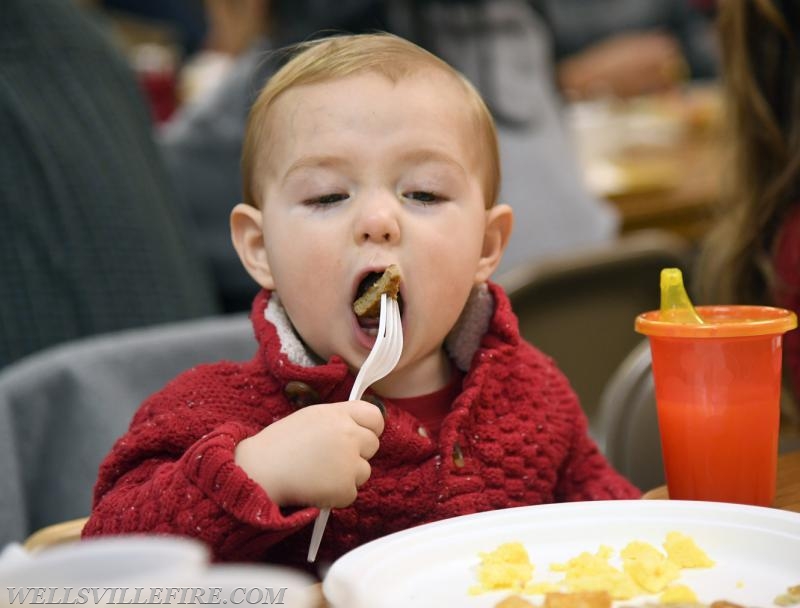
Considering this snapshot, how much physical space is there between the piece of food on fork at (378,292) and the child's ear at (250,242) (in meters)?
0.13

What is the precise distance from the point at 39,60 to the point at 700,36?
447 centimetres

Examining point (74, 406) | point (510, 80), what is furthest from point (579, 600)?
point (510, 80)

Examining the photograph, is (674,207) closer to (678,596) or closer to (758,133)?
(758,133)

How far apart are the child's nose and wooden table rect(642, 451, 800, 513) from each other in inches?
11.5

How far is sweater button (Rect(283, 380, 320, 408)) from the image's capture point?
837 mm

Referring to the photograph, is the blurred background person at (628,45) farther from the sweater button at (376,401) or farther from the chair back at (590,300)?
the sweater button at (376,401)

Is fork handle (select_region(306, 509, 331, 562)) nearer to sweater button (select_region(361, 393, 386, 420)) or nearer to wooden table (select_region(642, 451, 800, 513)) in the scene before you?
sweater button (select_region(361, 393, 386, 420))

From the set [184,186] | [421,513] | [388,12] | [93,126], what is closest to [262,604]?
[421,513]

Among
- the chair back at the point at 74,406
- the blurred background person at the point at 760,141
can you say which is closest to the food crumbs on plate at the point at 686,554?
the chair back at the point at 74,406

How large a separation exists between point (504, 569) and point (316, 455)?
0.47 feet

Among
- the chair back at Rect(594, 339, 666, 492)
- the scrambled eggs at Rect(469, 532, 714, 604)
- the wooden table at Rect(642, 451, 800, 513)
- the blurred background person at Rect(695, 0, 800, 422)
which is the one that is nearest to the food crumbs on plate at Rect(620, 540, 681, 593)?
the scrambled eggs at Rect(469, 532, 714, 604)

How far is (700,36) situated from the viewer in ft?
18.1

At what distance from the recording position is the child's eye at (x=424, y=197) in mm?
842

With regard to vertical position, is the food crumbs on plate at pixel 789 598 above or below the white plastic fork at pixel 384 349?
below
